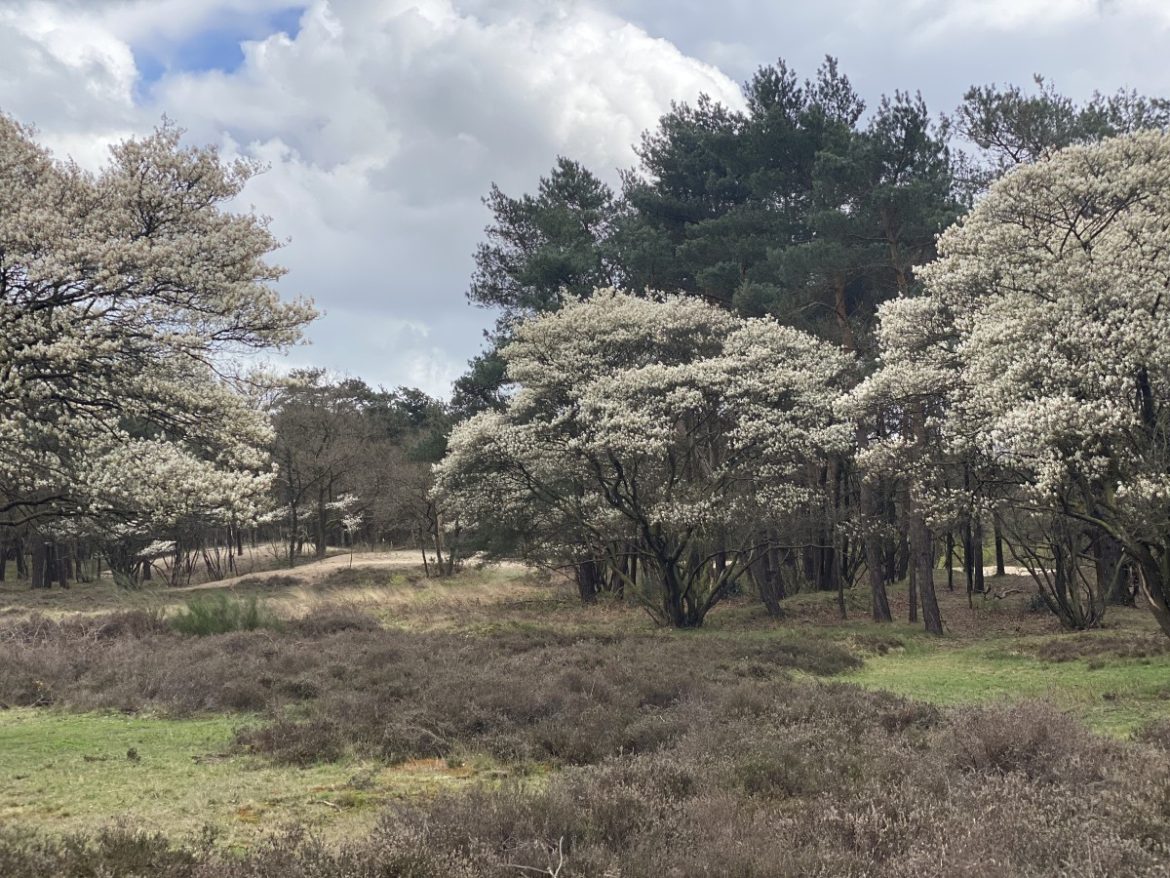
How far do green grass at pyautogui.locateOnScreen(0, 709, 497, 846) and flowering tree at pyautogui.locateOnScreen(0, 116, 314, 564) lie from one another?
→ 3823 millimetres

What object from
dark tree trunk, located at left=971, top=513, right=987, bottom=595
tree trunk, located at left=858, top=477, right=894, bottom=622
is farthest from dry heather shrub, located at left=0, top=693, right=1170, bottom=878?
dark tree trunk, located at left=971, top=513, right=987, bottom=595

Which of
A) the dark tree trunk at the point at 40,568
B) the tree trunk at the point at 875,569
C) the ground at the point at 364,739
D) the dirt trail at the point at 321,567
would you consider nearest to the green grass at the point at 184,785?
the ground at the point at 364,739

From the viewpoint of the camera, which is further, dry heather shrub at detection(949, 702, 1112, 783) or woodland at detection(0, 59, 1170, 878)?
dry heather shrub at detection(949, 702, 1112, 783)

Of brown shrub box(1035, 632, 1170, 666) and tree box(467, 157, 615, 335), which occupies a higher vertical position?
tree box(467, 157, 615, 335)

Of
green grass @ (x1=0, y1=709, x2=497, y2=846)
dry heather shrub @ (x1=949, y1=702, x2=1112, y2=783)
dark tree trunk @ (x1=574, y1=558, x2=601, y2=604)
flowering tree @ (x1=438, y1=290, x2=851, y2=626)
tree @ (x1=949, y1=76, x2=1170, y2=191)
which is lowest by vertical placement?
dark tree trunk @ (x1=574, y1=558, x2=601, y2=604)

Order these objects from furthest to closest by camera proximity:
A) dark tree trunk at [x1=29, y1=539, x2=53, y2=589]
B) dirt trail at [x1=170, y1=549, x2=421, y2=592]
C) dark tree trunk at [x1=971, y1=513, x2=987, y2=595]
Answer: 1. dark tree trunk at [x1=29, y1=539, x2=53, y2=589]
2. dirt trail at [x1=170, y1=549, x2=421, y2=592]
3. dark tree trunk at [x1=971, y1=513, x2=987, y2=595]

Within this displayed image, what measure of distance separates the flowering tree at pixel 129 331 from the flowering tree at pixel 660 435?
9546 millimetres

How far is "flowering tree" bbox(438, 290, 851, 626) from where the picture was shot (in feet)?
69.9

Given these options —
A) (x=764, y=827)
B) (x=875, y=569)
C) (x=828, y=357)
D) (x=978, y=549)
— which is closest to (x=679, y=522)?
(x=828, y=357)

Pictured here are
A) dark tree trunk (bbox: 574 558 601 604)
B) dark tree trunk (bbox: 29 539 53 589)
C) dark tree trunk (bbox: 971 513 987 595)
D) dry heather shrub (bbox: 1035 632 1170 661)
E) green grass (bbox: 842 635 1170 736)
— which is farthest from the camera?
dark tree trunk (bbox: 29 539 53 589)

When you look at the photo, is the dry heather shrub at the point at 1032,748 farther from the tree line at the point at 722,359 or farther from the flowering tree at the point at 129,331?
the flowering tree at the point at 129,331

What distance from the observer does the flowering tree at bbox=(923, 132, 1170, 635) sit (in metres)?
11.2

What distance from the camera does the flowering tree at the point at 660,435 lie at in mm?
21297

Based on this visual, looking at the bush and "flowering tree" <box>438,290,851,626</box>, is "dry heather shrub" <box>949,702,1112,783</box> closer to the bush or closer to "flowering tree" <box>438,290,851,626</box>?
"flowering tree" <box>438,290,851,626</box>
